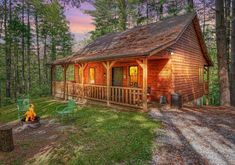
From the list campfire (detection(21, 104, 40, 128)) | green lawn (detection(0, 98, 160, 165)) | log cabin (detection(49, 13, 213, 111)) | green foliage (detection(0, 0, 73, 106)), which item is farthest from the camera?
green foliage (detection(0, 0, 73, 106))

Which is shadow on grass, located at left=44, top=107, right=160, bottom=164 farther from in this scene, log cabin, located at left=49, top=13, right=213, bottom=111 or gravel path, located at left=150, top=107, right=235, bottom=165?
log cabin, located at left=49, top=13, right=213, bottom=111

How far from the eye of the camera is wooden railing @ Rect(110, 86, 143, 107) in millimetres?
10570

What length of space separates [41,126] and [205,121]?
24.1 ft

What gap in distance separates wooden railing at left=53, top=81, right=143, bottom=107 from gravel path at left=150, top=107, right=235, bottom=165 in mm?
1367

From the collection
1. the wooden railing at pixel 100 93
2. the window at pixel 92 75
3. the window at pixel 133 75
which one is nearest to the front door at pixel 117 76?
the window at pixel 133 75

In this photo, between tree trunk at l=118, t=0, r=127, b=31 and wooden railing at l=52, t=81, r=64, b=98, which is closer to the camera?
wooden railing at l=52, t=81, r=64, b=98

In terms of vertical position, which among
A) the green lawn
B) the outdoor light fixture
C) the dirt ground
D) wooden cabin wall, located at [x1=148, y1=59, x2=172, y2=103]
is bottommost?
the dirt ground

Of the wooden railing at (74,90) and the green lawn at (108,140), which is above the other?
the wooden railing at (74,90)

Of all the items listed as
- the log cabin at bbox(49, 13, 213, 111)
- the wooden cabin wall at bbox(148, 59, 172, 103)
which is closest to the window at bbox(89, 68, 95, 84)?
the log cabin at bbox(49, 13, 213, 111)

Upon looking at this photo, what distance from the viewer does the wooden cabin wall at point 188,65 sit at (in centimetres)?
1265

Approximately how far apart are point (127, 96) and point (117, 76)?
4.60 m

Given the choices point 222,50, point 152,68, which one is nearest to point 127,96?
point 152,68

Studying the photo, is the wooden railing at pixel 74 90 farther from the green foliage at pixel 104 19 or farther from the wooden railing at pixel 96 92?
the green foliage at pixel 104 19

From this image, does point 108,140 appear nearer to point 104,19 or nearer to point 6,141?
point 6,141
